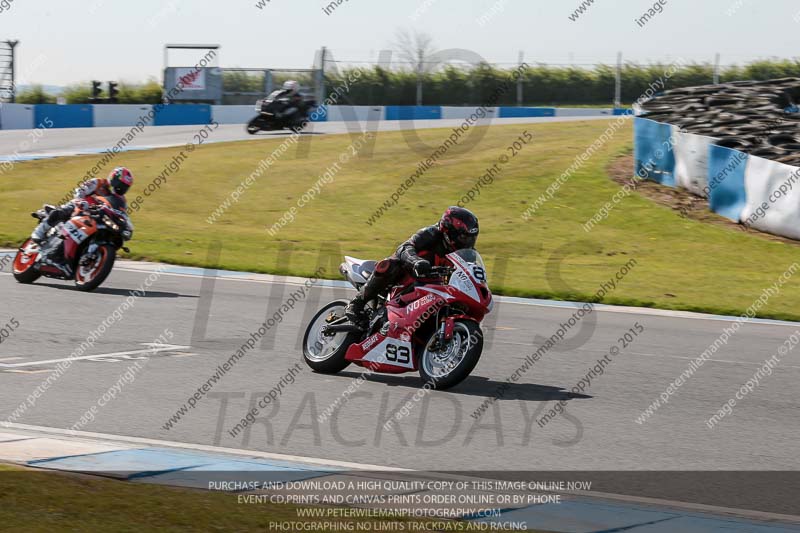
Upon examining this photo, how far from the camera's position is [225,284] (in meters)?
17.6

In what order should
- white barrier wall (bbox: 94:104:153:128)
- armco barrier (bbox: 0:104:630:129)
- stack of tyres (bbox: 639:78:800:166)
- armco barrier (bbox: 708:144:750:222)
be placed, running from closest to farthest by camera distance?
armco barrier (bbox: 708:144:750:222)
stack of tyres (bbox: 639:78:800:166)
armco barrier (bbox: 0:104:630:129)
white barrier wall (bbox: 94:104:153:128)

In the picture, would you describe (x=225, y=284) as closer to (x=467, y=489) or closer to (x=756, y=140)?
(x=467, y=489)

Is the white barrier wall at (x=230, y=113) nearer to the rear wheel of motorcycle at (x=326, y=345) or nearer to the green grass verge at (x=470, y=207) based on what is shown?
the green grass verge at (x=470, y=207)

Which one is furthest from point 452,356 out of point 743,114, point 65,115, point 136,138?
point 65,115

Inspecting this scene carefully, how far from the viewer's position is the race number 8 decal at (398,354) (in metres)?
10.4

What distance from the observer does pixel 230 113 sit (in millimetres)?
47156

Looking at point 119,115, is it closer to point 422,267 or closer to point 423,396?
Answer: point 422,267

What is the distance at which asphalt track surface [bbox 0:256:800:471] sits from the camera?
26.5 feet

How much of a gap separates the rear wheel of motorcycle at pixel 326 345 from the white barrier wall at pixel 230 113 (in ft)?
120

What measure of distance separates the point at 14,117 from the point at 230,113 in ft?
30.6

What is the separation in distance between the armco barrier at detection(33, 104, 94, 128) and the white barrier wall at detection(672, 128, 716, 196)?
24.9 m

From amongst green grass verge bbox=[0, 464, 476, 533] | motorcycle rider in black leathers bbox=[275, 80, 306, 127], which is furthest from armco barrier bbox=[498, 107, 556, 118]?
green grass verge bbox=[0, 464, 476, 533]

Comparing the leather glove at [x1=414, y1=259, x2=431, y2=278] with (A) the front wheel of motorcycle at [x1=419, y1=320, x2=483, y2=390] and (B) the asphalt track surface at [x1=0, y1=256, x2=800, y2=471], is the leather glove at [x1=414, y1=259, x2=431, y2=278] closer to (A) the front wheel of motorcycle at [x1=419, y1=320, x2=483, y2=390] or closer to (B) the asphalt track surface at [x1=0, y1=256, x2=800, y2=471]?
(A) the front wheel of motorcycle at [x1=419, y1=320, x2=483, y2=390]

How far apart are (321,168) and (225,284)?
15.8m
